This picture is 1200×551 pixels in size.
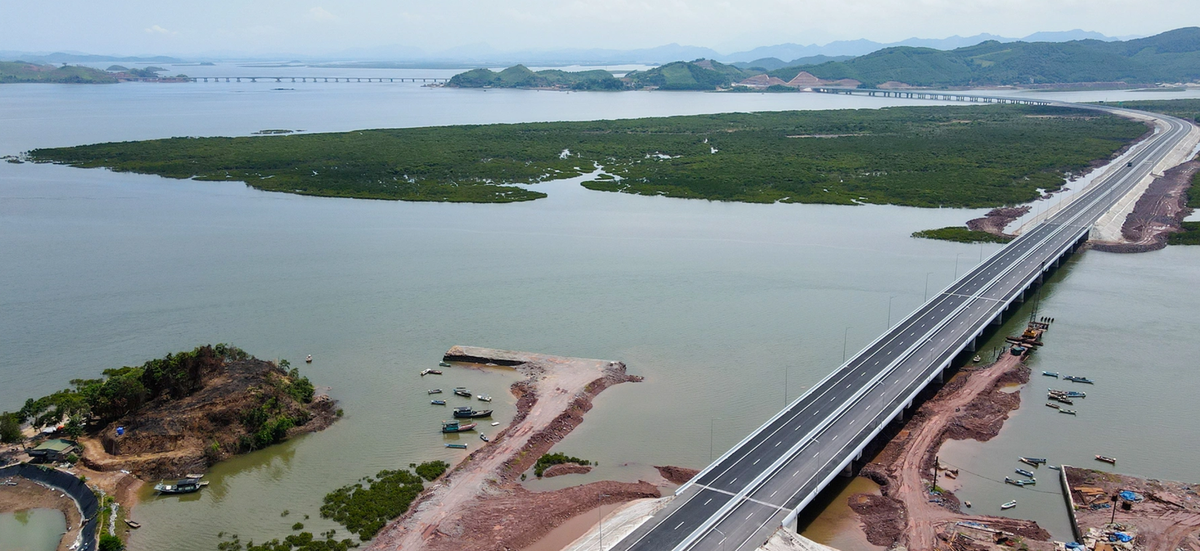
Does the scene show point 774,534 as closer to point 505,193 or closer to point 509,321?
point 509,321

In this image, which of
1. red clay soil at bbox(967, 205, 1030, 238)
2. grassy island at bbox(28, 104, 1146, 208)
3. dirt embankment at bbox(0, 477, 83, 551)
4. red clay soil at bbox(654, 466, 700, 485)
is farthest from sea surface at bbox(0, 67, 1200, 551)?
grassy island at bbox(28, 104, 1146, 208)

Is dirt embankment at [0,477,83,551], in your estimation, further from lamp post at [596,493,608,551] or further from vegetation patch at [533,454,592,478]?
lamp post at [596,493,608,551]

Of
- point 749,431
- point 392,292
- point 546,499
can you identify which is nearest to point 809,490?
point 749,431

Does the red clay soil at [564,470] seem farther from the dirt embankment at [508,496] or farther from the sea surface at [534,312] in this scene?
the dirt embankment at [508,496]

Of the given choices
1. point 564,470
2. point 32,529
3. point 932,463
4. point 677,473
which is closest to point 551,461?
point 564,470

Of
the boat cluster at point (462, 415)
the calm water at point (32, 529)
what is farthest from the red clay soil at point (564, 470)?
the calm water at point (32, 529)

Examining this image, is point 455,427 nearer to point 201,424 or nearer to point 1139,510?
point 201,424
